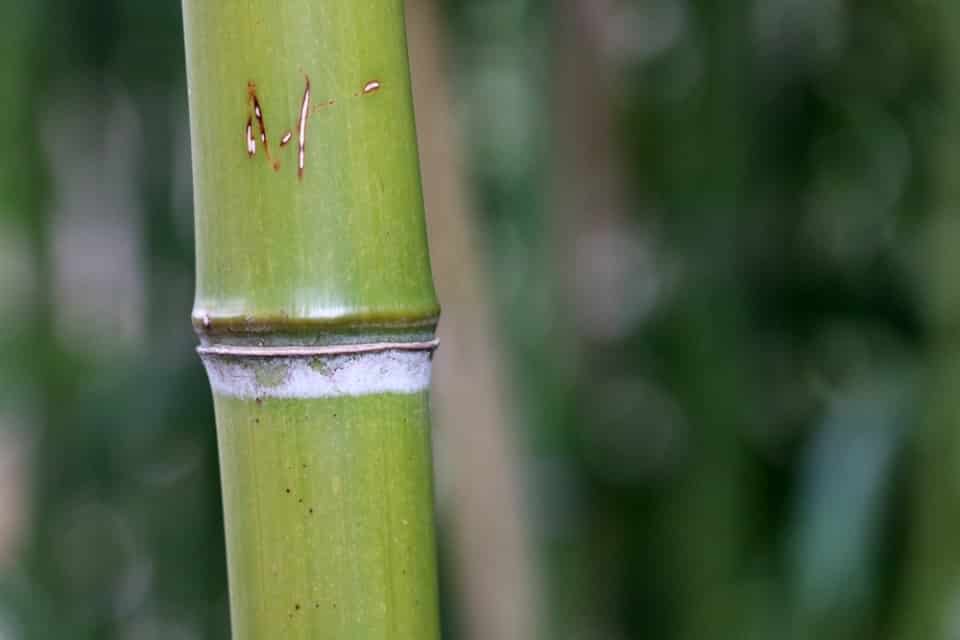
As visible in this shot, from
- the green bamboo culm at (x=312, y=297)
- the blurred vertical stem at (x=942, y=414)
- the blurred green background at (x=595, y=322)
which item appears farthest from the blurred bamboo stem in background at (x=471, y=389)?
the green bamboo culm at (x=312, y=297)

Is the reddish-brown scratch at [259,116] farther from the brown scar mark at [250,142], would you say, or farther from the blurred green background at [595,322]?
the blurred green background at [595,322]

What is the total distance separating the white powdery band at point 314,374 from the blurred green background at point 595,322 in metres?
0.52

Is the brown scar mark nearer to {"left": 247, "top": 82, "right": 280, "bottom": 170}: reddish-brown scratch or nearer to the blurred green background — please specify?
{"left": 247, "top": 82, "right": 280, "bottom": 170}: reddish-brown scratch

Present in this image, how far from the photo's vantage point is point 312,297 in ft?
1.03

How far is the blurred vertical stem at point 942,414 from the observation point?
783 millimetres

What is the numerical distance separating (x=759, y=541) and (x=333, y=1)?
706mm

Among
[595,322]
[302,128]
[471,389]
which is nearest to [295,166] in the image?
[302,128]

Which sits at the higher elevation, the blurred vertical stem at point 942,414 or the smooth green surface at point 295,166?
the smooth green surface at point 295,166

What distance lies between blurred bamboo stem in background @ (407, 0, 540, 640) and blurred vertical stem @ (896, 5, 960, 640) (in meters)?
0.27

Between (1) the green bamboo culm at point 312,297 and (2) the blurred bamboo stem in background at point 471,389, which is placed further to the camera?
(2) the blurred bamboo stem in background at point 471,389

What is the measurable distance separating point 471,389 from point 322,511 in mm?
539

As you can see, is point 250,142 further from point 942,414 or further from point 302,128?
point 942,414

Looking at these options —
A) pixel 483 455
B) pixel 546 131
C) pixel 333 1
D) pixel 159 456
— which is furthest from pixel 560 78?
pixel 333 1

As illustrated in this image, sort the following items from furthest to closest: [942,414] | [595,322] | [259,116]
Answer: [595,322], [942,414], [259,116]
